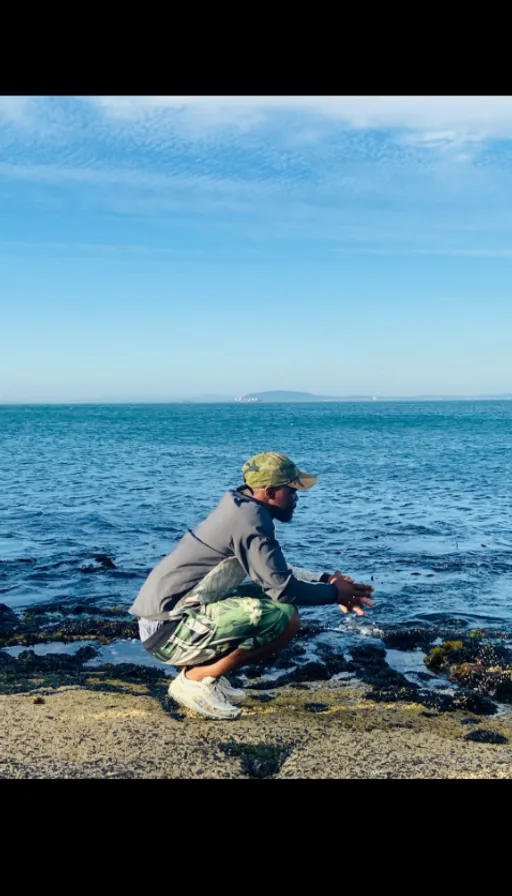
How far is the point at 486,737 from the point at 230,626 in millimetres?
2349

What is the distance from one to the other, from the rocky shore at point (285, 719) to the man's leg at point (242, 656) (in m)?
0.38

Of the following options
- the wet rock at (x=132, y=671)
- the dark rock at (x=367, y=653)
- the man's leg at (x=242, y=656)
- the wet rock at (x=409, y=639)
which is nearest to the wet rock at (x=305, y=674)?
the dark rock at (x=367, y=653)

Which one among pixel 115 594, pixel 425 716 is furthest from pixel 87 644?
pixel 425 716

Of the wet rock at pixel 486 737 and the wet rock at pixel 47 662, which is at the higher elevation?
the wet rock at pixel 486 737

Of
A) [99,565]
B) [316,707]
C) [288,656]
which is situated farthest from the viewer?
[99,565]

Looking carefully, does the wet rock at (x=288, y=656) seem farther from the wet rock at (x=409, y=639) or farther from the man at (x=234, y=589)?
the man at (x=234, y=589)

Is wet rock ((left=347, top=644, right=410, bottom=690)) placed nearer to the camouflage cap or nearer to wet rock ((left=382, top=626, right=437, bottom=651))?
wet rock ((left=382, top=626, right=437, bottom=651))

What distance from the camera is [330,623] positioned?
10.8 meters

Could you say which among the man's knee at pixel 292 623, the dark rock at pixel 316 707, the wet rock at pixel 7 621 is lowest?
the wet rock at pixel 7 621

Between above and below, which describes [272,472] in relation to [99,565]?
above

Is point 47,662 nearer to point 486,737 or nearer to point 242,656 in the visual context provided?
point 242,656

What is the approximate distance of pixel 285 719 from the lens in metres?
5.99

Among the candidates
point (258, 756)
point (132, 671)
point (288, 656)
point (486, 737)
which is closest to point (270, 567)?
point (258, 756)

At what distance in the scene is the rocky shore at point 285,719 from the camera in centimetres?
498
